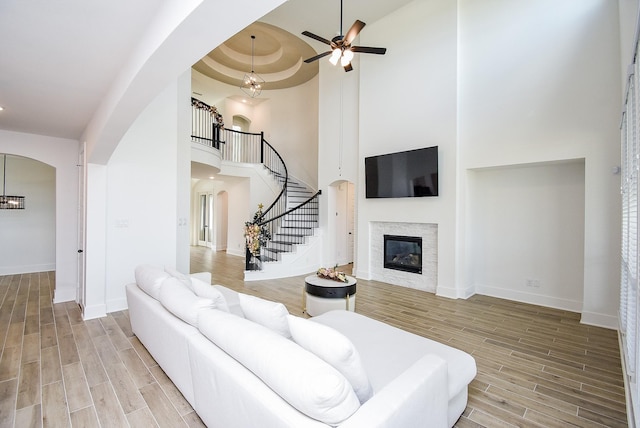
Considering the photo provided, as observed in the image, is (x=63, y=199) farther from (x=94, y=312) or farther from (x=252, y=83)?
(x=252, y=83)

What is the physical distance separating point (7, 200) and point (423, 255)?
8866mm

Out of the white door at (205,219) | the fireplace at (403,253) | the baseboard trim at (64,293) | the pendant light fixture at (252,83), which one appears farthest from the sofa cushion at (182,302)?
the white door at (205,219)

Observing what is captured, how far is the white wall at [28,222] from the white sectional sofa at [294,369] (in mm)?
6868

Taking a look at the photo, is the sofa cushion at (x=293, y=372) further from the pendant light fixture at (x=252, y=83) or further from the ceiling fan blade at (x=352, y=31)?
the pendant light fixture at (x=252, y=83)

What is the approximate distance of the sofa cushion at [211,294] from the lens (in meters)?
2.29

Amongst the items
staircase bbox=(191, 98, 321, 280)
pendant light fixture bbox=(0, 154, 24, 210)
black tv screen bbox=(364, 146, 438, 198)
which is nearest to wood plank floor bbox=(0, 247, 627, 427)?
staircase bbox=(191, 98, 321, 280)

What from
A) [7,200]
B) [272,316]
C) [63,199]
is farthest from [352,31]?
[7,200]

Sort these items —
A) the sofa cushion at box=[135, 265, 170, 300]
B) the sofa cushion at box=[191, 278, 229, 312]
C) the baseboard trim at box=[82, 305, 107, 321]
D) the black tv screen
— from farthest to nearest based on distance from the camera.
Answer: the black tv screen → the baseboard trim at box=[82, 305, 107, 321] → the sofa cushion at box=[135, 265, 170, 300] → the sofa cushion at box=[191, 278, 229, 312]

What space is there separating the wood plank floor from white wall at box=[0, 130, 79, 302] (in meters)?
0.45

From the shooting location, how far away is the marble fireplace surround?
17.5 ft

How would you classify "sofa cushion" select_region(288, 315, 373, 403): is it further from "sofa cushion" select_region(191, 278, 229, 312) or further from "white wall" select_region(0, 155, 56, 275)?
"white wall" select_region(0, 155, 56, 275)

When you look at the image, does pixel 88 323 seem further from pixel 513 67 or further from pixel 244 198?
pixel 513 67

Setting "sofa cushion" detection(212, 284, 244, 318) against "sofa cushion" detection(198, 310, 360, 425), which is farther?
"sofa cushion" detection(212, 284, 244, 318)

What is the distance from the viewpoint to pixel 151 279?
2854mm
